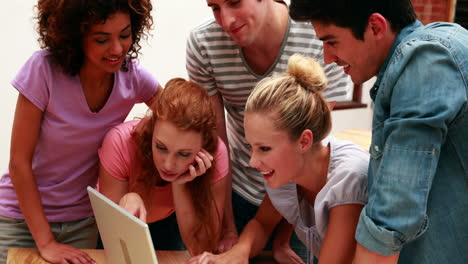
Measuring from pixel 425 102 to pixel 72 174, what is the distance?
1.17 m

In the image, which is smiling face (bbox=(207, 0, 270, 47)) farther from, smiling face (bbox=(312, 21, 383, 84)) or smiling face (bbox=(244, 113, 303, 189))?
smiling face (bbox=(312, 21, 383, 84))

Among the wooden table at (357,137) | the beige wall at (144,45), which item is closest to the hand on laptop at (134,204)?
the beige wall at (144,45)

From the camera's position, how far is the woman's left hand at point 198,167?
162 centimetres

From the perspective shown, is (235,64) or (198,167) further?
(235,64)

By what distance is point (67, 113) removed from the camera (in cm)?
162

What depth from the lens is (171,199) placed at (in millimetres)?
1779

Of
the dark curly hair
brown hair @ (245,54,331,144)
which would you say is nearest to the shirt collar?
brown hair @ (245,54,331,144)

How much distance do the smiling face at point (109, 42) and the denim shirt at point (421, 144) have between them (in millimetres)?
794

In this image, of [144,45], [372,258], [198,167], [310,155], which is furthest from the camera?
[144,45]

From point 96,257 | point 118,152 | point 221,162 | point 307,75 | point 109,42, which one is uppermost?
point 109,42

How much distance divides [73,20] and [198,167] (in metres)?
0.56

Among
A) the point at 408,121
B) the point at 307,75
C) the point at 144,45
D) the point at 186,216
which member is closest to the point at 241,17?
the point at 307,75

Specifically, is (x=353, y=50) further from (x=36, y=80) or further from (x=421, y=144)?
(x=36, y=80)

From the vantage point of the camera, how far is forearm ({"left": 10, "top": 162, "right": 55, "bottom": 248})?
62.9 inches
